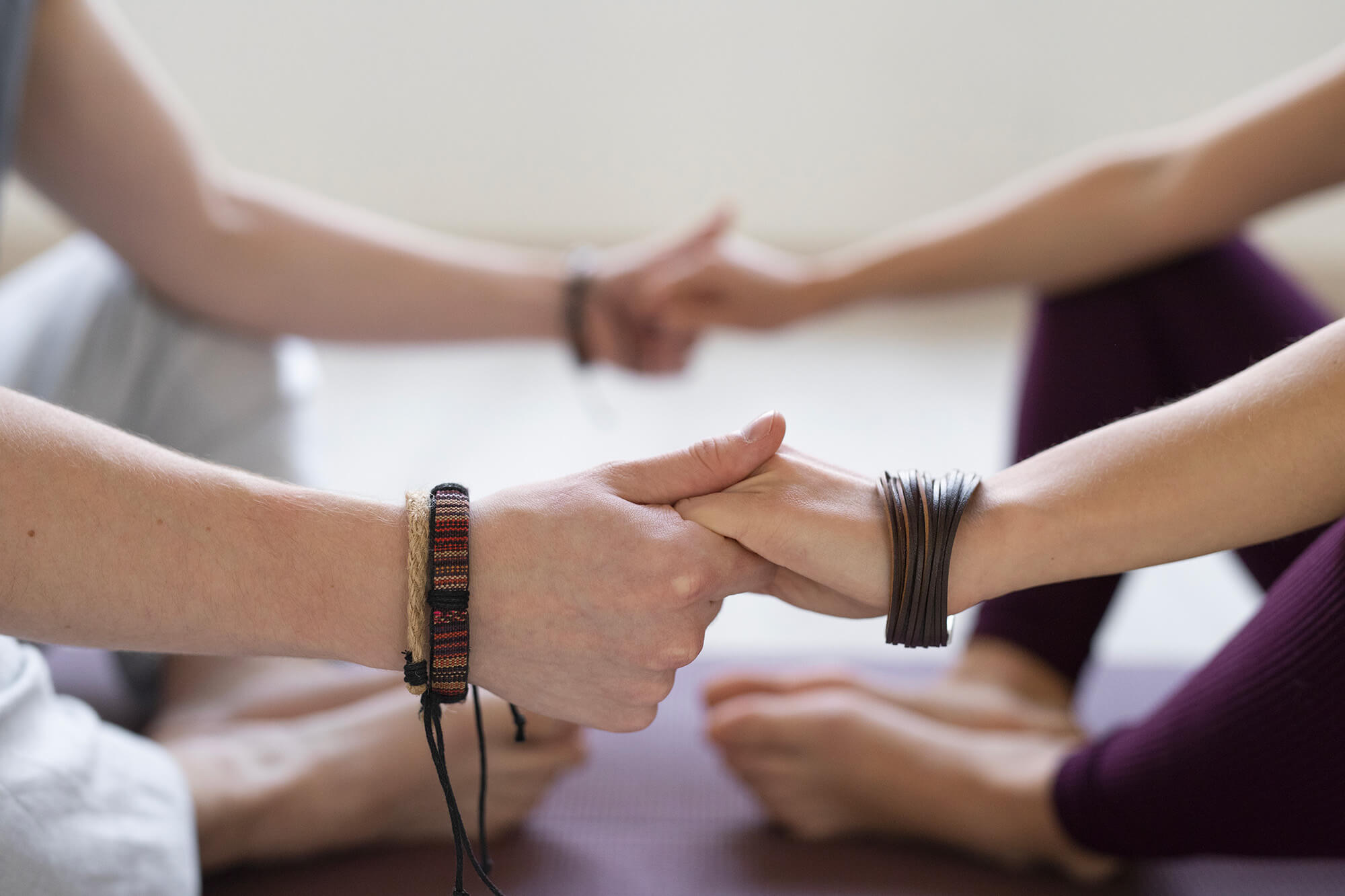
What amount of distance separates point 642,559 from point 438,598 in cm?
13

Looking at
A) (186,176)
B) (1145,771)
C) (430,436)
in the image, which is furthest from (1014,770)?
(430,436)

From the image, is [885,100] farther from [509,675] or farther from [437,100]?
[509,675]

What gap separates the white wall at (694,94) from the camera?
2.94 meters

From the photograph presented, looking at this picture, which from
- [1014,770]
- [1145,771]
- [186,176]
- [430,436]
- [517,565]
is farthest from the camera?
[430,436]

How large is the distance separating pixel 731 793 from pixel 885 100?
2398 millimetres

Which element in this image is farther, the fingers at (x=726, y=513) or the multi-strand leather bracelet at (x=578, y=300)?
the multi-strand leather bracelet at (x=578, y=300)

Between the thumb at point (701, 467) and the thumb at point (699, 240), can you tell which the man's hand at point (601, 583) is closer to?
the thumb at point (701, 467)

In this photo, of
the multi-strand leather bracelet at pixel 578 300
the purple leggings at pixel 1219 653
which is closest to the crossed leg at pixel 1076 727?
the purple leggings at pixel 1219 653

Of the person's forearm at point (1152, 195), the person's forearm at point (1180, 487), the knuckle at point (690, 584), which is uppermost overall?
the person's forearm at point (1152, 195)

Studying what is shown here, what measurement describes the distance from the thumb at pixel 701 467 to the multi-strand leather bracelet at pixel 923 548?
0.09 metres

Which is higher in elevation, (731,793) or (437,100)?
(437,100)

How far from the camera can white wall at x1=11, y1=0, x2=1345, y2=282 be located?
2.94m

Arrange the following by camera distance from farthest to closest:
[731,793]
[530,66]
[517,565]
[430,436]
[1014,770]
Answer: [530,66] < [430,436] < [731,793] < [1014,770] < [517,565]

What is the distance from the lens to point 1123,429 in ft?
2.37
